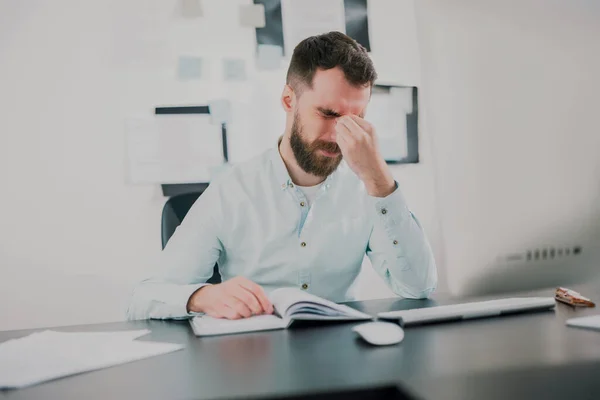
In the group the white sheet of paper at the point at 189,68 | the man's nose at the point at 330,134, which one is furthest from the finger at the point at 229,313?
the white sheet of paper at the point at 189,68

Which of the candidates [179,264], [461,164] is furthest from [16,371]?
[179,264]

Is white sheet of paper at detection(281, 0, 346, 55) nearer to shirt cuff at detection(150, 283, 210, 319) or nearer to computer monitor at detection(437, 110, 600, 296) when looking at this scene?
shirt cuff at detection(150, 283, 210, 319)

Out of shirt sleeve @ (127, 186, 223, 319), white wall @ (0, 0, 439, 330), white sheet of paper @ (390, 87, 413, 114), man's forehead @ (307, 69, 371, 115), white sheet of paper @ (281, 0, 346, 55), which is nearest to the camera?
shirt sleeve @ (127, 186, 223, 319)

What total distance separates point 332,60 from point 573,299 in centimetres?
82

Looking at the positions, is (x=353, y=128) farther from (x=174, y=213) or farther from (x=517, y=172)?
(x=517, y=172)

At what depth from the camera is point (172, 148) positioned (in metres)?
2.12

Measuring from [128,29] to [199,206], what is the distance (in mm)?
1020

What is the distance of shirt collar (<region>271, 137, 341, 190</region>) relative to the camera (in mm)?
1440

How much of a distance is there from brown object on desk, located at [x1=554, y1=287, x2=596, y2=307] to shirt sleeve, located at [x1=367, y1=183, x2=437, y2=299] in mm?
298

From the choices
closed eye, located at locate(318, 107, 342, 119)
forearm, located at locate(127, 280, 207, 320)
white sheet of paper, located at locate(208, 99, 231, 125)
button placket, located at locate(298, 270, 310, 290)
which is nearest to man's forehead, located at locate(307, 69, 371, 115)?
closed eye, located at locate(318, 107, 342, 119)

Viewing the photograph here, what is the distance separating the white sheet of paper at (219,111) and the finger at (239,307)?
131cm

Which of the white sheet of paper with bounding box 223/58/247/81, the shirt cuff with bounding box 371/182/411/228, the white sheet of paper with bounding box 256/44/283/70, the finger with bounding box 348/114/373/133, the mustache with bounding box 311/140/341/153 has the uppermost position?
the white sheet of paper with bounding box 256/44/283/70

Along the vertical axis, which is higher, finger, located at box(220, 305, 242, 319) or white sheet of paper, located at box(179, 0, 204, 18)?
white sheet of paper, located at box(179, 0, 204, 18)

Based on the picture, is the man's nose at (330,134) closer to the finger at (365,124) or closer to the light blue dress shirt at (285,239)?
the light blue dress shirt at (285,239)
